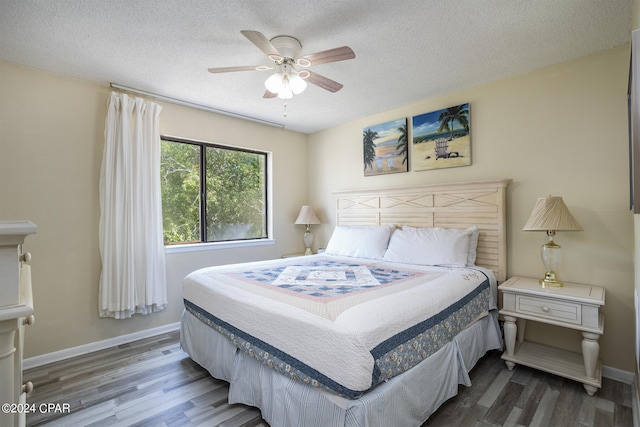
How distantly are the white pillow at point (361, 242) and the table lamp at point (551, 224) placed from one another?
1.34 metres

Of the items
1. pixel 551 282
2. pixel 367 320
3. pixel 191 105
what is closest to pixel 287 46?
pixel 191 105

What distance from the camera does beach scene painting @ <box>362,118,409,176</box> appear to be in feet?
11.6

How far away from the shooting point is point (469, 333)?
2.17 metres

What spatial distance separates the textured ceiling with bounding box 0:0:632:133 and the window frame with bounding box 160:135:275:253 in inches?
30.4

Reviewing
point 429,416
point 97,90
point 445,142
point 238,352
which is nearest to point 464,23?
point 445,142

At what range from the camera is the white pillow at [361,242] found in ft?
10.7

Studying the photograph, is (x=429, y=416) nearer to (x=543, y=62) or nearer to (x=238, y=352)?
(x=238, y=352)

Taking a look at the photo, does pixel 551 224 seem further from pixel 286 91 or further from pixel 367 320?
pixel 286 91

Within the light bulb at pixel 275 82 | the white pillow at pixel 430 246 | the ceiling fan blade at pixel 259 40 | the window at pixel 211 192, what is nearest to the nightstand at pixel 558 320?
the white pillow at pixel 430 246

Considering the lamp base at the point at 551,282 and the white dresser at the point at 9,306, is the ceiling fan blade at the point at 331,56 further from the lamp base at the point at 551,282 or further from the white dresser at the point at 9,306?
the lamp base at the point at 551,282

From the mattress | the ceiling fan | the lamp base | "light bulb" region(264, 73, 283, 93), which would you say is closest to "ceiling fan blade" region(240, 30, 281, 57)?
the ceiling fan

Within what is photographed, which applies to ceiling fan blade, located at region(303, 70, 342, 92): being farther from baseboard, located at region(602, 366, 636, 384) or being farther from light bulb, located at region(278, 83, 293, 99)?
baseboard, located at region(602, 366, 636, 384)

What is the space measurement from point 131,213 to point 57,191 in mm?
579

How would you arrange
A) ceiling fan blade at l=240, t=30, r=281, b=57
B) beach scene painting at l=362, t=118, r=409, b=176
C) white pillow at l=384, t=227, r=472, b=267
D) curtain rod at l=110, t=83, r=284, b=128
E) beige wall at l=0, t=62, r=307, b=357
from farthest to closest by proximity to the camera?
beach scene painting at l=362, t=118, r=409, b=176 < curtain rod at l=110, t=83, r=284, b=128 < white pillow at l=384, t=227, r=472, b=267 < beige wall at l=0, t=62, r=307, b=357 < ceiling fan blade at l=240, t=30, r=281, b=57
